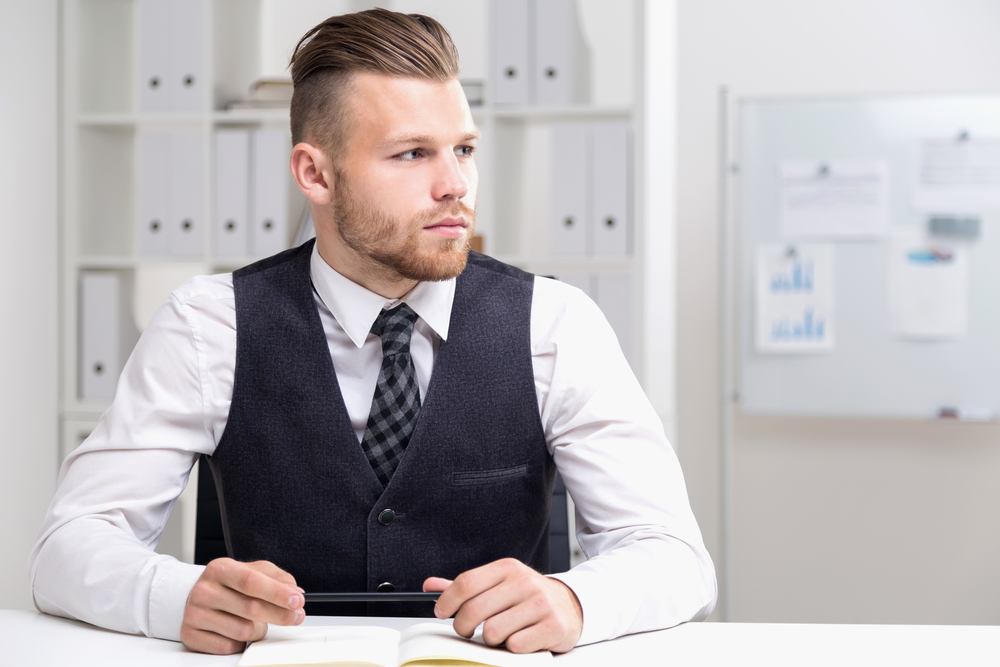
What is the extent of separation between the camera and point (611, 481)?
1.07 m

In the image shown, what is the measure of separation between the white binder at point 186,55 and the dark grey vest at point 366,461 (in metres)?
1.48

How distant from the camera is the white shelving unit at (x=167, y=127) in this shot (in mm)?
2285

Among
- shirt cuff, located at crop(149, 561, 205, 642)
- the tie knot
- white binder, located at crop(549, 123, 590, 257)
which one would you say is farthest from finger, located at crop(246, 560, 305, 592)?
white binder, located at crop(549, 123, 590, 257)

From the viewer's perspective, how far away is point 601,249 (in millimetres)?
2297

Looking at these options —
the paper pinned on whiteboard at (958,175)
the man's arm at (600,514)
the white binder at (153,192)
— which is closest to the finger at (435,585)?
the man's arm at (600,514)

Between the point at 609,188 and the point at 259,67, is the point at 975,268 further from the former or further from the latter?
the point at 259,67

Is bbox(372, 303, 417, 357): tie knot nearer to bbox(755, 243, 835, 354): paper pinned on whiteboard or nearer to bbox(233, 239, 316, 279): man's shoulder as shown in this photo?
bbox(233, 239, 316, 279): man's shoulder

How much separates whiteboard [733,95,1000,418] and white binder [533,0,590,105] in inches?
30.4

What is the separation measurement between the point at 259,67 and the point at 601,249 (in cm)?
129

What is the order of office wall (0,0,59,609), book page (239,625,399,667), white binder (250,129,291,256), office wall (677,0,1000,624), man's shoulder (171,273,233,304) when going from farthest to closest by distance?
office wall (677,0,1000,624) < white binder (250,129,291,256) < office wall (0,0,59,609) < man's shoulder (171,273,233,304) < book page (239,625,399,667)

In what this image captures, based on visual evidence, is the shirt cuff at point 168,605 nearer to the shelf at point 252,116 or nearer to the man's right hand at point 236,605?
the man's right hand at point 236,605

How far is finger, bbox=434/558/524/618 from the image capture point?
780 millimetres

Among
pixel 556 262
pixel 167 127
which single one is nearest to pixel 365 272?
pixel 556 262

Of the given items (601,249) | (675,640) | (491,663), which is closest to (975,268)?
(601,249)
